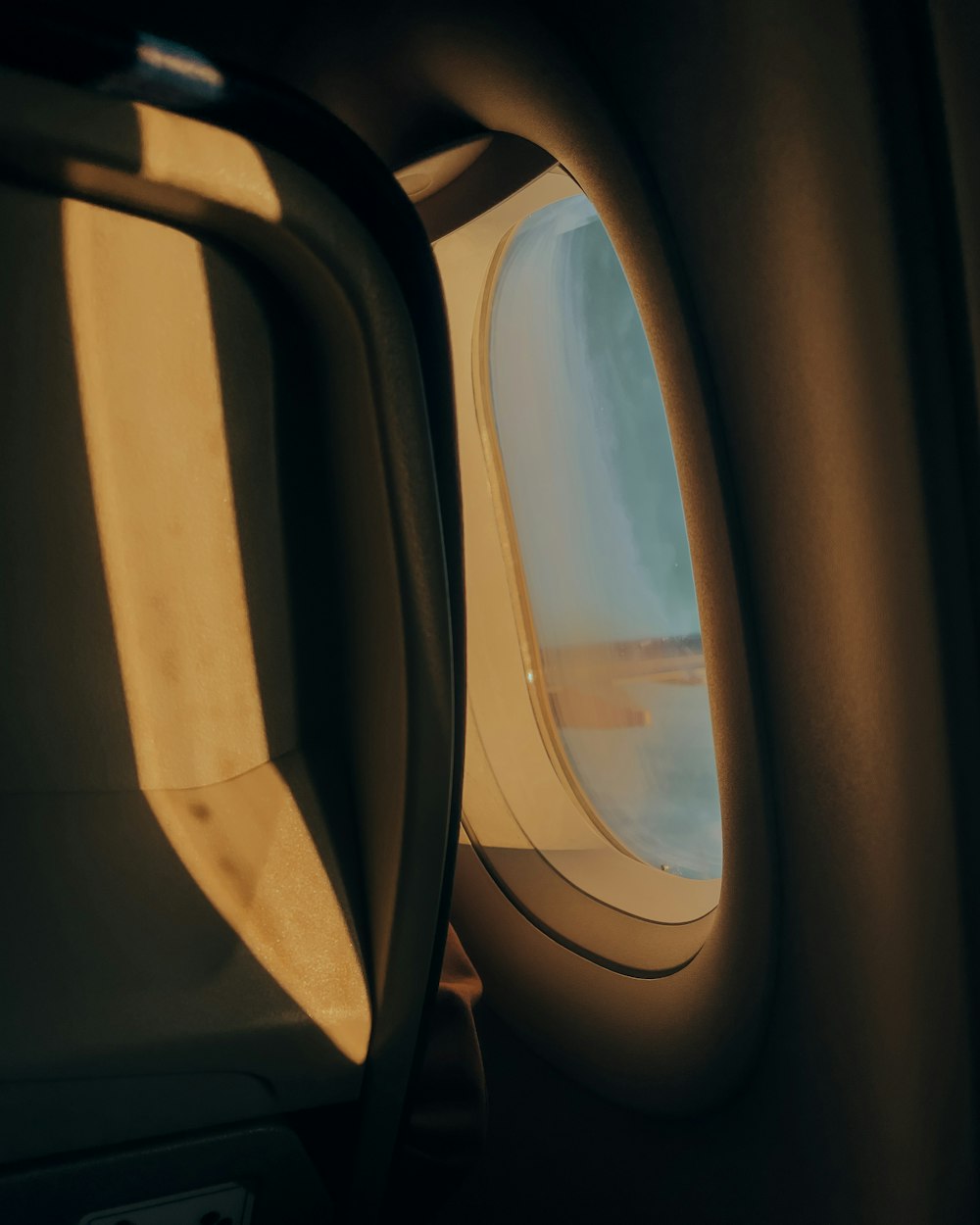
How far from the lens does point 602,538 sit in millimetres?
1271

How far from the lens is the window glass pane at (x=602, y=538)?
1134 millimetres

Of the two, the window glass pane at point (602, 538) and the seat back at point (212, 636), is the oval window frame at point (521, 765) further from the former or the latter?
the seat back at point (212, 636)

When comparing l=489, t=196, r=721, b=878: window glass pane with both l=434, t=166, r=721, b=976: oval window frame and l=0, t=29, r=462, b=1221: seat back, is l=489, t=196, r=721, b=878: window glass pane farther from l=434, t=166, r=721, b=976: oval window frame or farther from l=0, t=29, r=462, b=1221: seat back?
l=0, t=29, r=462, b=1221: seat back

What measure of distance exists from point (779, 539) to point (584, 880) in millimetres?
696

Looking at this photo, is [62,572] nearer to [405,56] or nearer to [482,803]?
[405,56]

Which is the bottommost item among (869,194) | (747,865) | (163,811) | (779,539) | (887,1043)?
(887,1043)

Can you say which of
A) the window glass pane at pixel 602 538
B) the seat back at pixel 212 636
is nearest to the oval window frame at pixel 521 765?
the window glass pane at pixel 602 538

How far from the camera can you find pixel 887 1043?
676 millimetres

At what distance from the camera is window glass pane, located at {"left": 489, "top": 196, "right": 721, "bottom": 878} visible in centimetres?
113

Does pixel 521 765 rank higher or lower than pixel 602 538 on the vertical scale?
lower

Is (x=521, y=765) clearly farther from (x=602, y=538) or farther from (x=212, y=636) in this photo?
(x=212, y=636)

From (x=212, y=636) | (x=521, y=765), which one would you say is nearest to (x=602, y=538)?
(x=521, y=765)

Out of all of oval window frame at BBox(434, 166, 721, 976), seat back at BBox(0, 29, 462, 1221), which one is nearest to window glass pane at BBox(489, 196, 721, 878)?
oval window frame at BBox(434, 166, 721, 976)

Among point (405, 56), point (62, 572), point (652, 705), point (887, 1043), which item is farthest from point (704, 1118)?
point (405, 56)
